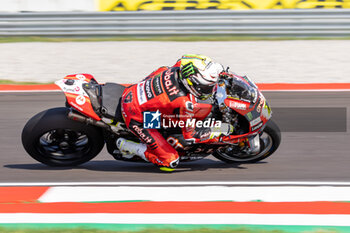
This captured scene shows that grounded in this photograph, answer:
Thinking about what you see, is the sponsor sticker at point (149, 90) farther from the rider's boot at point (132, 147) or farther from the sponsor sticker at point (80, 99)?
the sponsor sticker at point (80, 99)

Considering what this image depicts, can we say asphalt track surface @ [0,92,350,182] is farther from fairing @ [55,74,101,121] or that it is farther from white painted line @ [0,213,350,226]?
white painted line @ [0,213,350,226]

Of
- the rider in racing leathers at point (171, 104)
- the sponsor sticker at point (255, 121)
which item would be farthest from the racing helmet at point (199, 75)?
the sponsor sticker at point (255, 121)

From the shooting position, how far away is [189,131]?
6.44 meters

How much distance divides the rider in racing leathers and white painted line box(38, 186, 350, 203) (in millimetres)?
491

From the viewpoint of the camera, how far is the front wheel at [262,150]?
6.84 meters

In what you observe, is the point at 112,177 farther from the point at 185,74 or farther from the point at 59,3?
the point at 59,3

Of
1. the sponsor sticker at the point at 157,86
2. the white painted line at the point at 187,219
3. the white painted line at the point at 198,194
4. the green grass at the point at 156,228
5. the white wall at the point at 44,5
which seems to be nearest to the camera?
the green grass at the point at 156,228

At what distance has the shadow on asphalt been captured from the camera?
7035mm

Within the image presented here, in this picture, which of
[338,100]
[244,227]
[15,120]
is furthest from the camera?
[338,100]

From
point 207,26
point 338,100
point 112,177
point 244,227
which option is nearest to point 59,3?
point 207,26

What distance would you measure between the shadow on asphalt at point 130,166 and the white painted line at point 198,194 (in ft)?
2.29

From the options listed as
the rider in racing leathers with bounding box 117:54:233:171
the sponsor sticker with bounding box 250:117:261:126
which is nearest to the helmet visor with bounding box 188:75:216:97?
the rider in racing leathers with bounding box 117:54:233:171

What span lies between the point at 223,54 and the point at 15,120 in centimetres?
608

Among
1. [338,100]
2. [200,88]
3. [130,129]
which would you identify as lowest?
[338,100]
